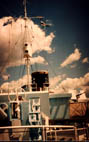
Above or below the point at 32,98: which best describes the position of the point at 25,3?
above

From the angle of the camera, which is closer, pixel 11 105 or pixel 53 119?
pixel 11 105

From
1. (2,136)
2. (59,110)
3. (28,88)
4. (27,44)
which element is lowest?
(2,136)

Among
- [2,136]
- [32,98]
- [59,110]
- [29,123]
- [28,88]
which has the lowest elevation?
[2,136]

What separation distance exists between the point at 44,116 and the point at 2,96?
377cm

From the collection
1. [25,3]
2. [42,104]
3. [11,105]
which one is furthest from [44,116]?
[25,3]

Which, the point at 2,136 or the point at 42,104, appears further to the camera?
the point at 42,104

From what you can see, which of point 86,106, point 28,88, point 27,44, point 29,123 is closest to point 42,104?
point 29,123

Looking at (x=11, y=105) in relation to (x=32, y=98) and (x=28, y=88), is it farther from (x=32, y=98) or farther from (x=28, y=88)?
(x=28, y=88)

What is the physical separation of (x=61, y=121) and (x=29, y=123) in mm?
4026

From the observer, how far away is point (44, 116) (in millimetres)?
12703

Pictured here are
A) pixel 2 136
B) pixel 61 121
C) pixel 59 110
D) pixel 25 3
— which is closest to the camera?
pixel 2 136

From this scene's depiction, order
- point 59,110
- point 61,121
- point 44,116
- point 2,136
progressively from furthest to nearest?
point 61,121 < point 59,110 < point 44,116 < point 2,136

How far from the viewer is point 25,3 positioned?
16500mm

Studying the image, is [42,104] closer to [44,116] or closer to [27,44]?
[44,116]
